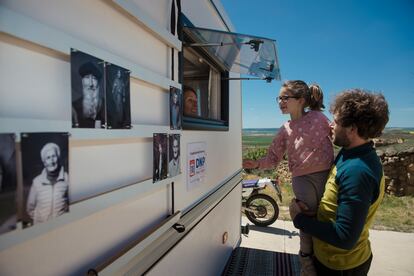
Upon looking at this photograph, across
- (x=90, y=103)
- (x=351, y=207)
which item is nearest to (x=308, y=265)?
(x=351, y=207)

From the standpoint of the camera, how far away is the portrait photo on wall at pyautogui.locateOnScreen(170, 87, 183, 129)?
170 centimetres

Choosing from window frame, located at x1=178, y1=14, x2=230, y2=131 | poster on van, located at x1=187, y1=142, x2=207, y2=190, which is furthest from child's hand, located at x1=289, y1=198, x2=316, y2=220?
window frame, located at x1=178, y1=14, x2=230, y2=131

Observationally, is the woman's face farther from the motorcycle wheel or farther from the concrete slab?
the motorcycle wheel

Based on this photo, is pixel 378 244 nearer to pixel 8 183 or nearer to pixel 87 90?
pixel 87 90

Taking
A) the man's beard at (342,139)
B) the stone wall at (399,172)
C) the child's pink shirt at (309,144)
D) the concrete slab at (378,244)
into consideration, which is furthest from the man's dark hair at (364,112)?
the stone wall at (399,172)

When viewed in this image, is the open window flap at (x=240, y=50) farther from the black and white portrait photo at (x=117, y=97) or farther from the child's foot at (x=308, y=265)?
the child's foot at (x=308, y=265)

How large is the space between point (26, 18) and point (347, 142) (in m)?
1.58

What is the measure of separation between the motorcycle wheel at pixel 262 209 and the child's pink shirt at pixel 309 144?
341cm

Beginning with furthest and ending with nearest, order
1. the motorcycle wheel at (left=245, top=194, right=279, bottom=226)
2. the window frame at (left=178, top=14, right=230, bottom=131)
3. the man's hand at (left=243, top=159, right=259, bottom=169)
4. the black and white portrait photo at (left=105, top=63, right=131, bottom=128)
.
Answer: the motorcycle wheel at (left=245, top=194, right=279, bottom=226) < the man's hand at (left=243, top=159, right=259, bottom=169) < the window frame at (left=178, top=14, right=230, bottom=131) < the black and white portrait photo at (left=105, top=63, right=131, bottom=128)

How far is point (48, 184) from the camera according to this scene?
2.60 feet

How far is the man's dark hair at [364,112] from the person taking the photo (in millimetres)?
1545

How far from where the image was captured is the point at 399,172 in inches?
331

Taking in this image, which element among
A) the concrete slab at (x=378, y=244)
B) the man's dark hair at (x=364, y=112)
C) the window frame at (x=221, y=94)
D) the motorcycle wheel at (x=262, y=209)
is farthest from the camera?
the motorcycle wheel at (x=262, y=209)

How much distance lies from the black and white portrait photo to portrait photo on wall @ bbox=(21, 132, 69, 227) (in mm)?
257
